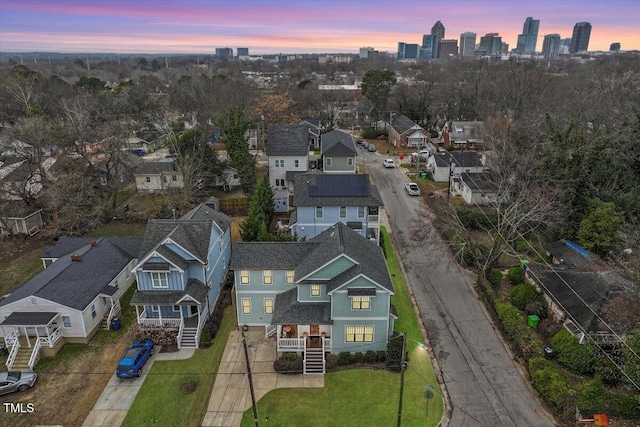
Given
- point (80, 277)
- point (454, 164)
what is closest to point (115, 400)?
point (80, 277)

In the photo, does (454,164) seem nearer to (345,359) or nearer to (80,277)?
(345,359)

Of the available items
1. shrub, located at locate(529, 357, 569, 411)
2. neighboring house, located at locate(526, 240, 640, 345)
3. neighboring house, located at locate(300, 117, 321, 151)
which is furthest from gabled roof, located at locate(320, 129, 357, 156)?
shrub, located at locate(529, 357, 569, 411)

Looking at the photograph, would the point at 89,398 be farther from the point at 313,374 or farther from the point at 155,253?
the point at 313,374

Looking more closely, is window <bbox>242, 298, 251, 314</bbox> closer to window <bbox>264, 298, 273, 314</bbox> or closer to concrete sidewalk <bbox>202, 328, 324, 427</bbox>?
window <bbox>264, 298, 273, 314</bbox>

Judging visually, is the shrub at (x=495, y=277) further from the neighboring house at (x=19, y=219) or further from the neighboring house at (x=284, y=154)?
the neighboring house at (x=19, y=219)

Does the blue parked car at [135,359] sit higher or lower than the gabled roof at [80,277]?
lower

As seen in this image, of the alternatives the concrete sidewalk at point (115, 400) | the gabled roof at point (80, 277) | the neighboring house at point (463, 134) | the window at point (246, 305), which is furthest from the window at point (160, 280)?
the neighboring house at point (463, 134)

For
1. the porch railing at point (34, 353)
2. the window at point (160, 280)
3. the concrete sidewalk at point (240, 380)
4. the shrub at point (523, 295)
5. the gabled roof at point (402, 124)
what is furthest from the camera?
the gabled roof at point (402, 124)

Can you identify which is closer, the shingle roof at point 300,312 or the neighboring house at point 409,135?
the shingle roof at point 300,312
